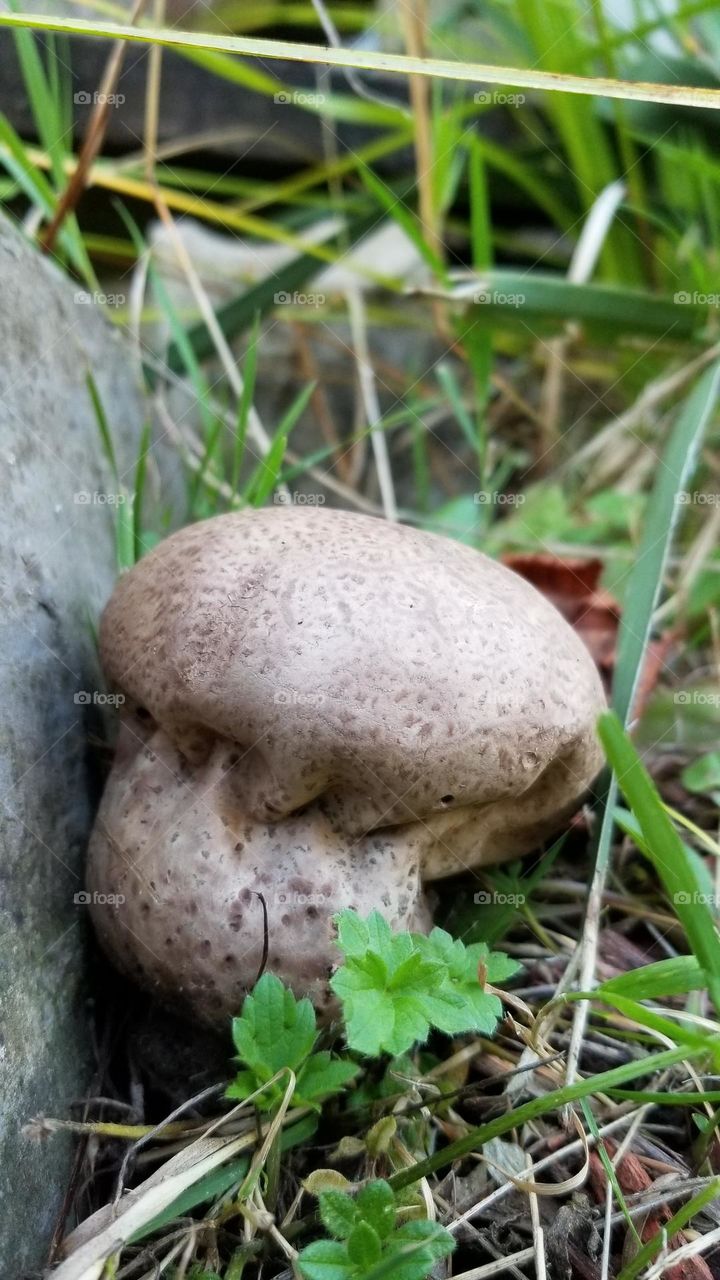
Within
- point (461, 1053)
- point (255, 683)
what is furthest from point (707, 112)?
point (461, 1053)

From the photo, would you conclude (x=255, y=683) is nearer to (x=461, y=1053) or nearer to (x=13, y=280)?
(x=461, y=1053)
